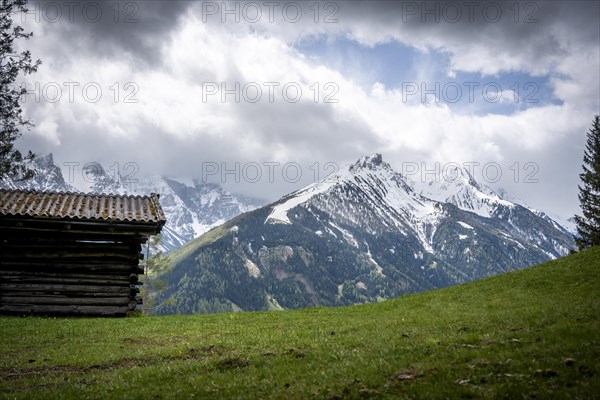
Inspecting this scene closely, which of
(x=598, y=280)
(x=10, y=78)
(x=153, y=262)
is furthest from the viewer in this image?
(x=153, y=262)

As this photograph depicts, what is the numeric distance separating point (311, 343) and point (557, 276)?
58.7 feet

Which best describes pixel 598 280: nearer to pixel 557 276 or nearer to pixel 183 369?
pixel 557 276

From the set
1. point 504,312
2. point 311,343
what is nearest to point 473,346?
point 311,343

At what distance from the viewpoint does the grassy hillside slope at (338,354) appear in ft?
33.6

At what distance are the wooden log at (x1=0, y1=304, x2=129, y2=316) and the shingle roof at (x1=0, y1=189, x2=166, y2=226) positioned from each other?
5.65 metres

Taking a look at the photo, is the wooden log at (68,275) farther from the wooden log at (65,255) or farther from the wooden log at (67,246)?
the wooden log at (67,246)

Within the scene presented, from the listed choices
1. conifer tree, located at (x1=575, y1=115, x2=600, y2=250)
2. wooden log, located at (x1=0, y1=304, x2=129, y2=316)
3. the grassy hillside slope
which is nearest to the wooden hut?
wooden log, located at (x1=0, y1=304, x2=129, y2=316)

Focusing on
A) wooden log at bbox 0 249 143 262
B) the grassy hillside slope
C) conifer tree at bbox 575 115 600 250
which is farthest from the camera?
conifer tree at bbox 575 115 600 250

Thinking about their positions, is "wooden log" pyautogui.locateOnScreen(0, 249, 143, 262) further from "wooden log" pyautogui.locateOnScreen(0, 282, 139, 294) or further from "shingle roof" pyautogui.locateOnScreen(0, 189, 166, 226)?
"shingle roof" pyautogui.locateOnScreen(0, 189, 166, 226)

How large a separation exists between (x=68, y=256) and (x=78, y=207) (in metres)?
3.48

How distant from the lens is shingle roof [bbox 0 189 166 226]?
28823mm

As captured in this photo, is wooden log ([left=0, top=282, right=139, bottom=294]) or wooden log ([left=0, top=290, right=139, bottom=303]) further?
wooden log ([left=0, top=282, right=139, bottom=294])

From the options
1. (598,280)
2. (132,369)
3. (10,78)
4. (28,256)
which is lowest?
(132,369)

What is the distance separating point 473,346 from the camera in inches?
514
